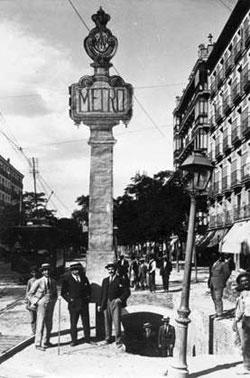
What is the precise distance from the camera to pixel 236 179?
106ft

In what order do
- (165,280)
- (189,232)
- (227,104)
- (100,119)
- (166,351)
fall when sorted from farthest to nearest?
(227,104) → (165,280) → (100,119) → (166,351) → (189,232)

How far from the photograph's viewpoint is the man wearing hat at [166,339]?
32.4 ft

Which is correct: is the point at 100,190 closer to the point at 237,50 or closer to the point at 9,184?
the point at 237,50

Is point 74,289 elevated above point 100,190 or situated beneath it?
situated beneath

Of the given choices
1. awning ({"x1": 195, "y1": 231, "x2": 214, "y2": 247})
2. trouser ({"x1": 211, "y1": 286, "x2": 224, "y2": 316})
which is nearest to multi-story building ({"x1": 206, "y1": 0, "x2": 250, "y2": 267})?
awning ({"x1": 195, "y1": 231, "x2": 214, "y2": 247})

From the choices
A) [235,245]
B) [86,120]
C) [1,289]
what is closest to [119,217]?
[235,245]

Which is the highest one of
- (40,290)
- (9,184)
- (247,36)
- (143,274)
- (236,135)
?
(247,36)

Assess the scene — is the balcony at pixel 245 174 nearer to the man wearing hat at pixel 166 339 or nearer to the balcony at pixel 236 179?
the balcony at pixel 236 179

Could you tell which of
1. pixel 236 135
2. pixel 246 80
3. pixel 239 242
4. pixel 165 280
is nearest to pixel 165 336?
pixel 165 280

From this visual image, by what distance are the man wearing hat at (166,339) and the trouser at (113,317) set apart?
1.48 m

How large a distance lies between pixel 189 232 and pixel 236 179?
26.6 m

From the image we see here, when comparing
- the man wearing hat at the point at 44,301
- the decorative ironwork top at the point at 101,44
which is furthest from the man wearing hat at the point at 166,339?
the decorative ironwork top at the point at 101,44

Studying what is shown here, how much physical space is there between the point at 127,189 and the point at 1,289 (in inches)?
856

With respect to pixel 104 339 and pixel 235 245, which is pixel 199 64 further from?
pixel 104 339
